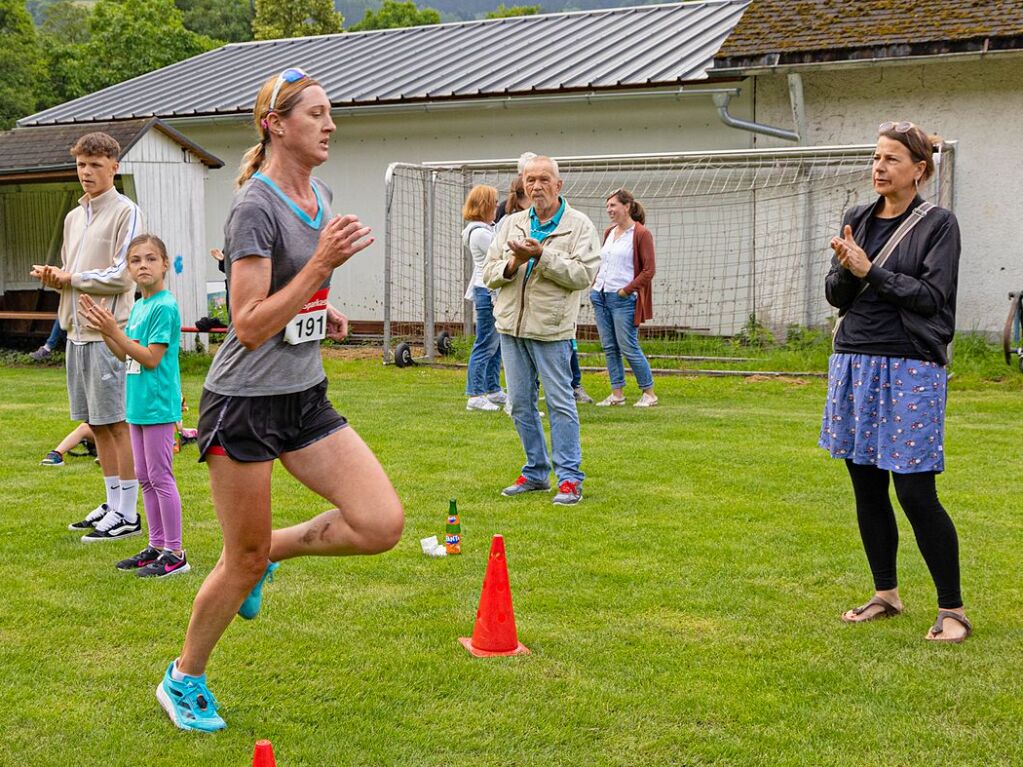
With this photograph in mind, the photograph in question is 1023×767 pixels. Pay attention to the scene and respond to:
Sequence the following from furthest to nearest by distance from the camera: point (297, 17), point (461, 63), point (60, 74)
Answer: point (297, 17)
point (60, 74)
point (461, 63)

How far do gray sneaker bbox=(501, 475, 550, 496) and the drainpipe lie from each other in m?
8.97

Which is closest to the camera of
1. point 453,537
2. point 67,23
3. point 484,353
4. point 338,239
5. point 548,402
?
point 338,239

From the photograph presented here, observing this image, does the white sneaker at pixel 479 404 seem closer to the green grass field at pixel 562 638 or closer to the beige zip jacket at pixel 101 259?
the green grass field at pixel 562 638

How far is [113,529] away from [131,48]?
4427 centimetres

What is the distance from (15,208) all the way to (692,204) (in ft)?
37.7

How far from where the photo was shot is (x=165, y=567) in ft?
19.0

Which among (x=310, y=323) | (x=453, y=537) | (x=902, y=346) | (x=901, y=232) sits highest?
(x=901, y=232)

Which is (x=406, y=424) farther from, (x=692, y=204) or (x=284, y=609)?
(x=692, y=204)

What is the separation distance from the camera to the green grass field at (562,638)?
3912 millimetres

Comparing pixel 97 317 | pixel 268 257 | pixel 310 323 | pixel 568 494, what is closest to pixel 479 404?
pixel 568 494

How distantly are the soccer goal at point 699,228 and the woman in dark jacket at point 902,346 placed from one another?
8894mm

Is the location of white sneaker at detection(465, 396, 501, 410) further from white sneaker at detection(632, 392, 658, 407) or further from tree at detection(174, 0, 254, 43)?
tree at detection(174, 0, 254, 43)

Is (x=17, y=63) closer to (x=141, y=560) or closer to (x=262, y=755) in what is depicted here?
(x=141, y=560)

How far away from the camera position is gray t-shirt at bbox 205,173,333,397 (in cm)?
363
